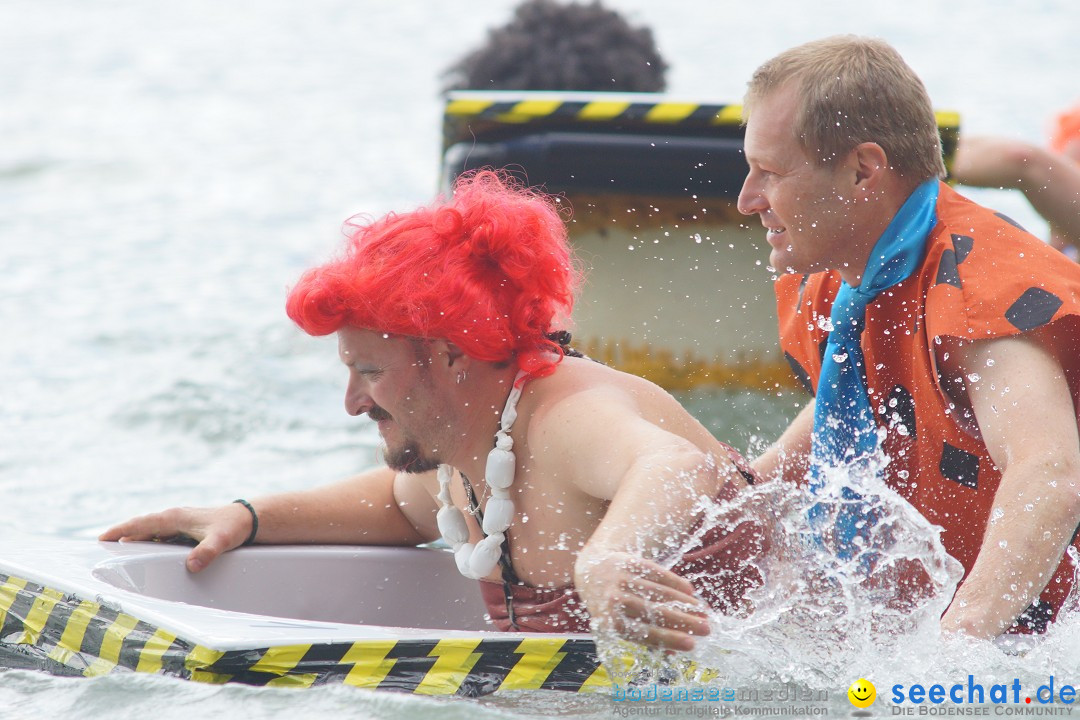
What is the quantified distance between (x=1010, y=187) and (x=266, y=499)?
1.81 meters

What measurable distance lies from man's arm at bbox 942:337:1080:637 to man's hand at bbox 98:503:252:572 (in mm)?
1375

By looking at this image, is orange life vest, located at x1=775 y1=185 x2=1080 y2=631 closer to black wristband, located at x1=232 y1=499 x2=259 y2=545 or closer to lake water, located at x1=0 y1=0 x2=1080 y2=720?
lake water, located at x1=0 y1=0 x2=1080 y2=720

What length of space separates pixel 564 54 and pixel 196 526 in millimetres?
2835

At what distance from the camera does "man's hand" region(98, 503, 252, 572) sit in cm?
266

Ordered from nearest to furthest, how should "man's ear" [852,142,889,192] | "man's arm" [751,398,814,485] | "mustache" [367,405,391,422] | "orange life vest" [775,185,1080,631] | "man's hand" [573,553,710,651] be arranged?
1. "man's hand" [573,553,710,651]
2. "orange life vest" [775,185,1080,631]
3. "man's ear" [852,142,889,192]
4. "mustache" [367,405,391,422]
5. "man's arm" [751,398,814,485]

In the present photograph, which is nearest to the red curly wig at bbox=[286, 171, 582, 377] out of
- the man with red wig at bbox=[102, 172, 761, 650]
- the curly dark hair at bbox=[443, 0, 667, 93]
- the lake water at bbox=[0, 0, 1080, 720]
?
the man with red wig at bbox=[102, 172, 761, 650]

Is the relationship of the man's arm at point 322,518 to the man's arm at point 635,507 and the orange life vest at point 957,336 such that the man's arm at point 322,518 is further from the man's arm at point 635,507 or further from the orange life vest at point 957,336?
the orange life vest at point 957,336

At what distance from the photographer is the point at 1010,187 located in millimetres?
3117

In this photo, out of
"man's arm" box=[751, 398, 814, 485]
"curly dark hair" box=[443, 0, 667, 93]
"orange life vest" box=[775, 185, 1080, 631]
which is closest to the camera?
"orange life vest" box=[775, 185, 1080, 631]

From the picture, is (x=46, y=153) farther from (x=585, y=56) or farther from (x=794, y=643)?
(x=794, y=643)

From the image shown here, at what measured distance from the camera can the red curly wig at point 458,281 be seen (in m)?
2.23

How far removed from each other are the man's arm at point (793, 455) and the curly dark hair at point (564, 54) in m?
2.60

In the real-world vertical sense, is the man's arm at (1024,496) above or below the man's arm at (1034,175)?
below

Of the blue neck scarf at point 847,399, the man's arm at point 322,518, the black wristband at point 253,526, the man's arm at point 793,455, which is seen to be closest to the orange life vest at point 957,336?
the blue neck scarf at point 847,399
